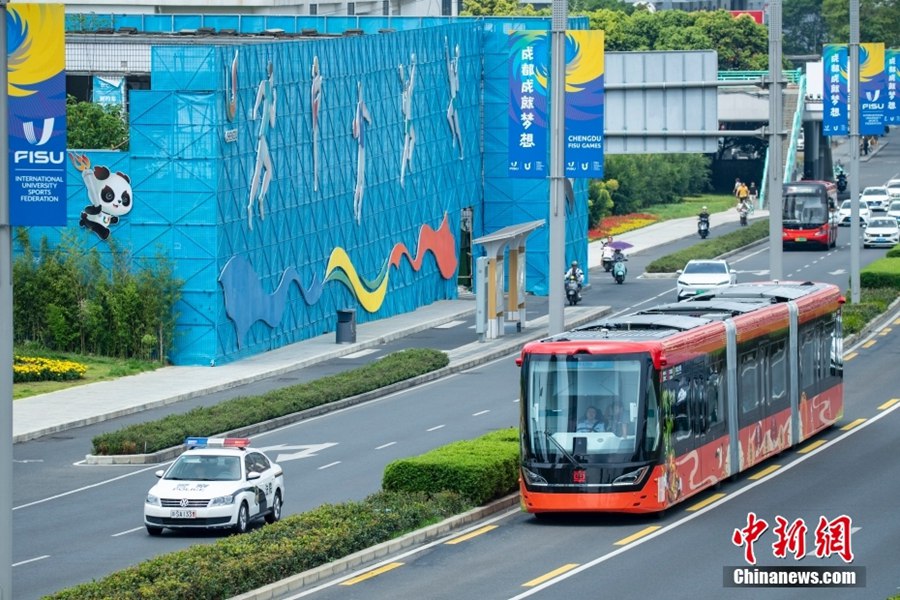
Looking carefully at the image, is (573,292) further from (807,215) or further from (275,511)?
(275,511)

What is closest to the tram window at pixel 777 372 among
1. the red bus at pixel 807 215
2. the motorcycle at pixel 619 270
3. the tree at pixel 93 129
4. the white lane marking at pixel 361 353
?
the white lane marking at pixel 361 353

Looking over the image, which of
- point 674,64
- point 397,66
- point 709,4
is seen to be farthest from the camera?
point 709,4

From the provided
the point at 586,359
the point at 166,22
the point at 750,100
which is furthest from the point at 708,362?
the point at 750,100

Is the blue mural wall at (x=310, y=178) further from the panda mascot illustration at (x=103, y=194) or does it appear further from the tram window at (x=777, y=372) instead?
the tram window at (x=777, y=372)

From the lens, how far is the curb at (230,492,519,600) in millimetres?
23625

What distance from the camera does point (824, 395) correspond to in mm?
37781

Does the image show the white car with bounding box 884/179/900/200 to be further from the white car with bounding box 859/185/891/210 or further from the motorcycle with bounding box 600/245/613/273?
the motorcycle with bounding box 600/245/613/273

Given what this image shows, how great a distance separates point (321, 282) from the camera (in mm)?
58344

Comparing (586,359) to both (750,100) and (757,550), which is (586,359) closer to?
(757,550)

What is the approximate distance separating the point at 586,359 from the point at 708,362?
3.27 metres

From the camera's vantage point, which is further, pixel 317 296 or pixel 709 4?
pixel 709 4

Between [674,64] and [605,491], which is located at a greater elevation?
[674,64]

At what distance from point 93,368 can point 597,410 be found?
24.9 m

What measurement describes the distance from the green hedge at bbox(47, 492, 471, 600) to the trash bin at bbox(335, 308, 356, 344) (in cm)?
2721
